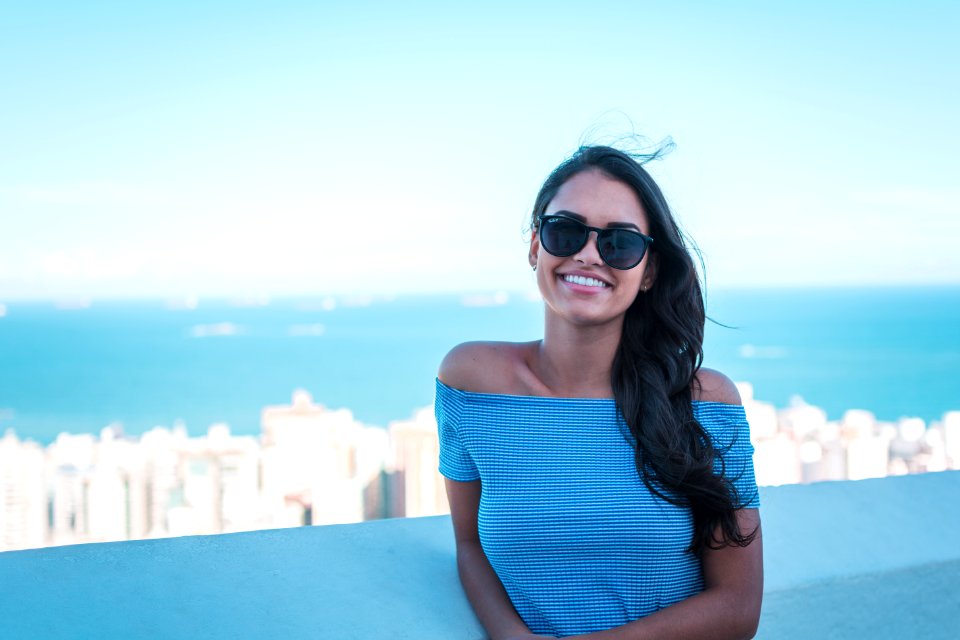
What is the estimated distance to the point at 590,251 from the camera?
1.41 meters

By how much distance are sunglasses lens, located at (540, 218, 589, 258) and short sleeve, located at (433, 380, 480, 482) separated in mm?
300

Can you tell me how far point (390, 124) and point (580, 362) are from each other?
46.4 m

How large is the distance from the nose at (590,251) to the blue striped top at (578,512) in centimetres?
24

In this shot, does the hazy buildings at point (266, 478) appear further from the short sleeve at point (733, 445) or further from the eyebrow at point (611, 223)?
the eyebrow at point (611, 223)

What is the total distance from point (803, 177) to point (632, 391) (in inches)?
1662

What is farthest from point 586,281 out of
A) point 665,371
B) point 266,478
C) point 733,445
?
point 266,478

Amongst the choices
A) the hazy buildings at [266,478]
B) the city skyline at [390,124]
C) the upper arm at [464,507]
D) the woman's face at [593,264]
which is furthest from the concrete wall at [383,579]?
the hazy buildings at [266,478]

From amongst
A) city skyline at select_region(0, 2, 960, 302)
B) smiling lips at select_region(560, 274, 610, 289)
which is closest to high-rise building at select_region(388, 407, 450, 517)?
city skyline at select_region(0, 2, 960, 302)

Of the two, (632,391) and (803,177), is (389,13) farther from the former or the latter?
(632,391)

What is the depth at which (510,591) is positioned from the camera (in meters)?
1.45

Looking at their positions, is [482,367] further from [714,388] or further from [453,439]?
[714,388]

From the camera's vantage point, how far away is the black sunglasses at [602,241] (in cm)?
141

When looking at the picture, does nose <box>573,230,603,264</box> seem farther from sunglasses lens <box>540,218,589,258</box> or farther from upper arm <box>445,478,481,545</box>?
upper arm <box>445,478,481,545</box>

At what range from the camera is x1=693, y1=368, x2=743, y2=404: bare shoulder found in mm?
1438
